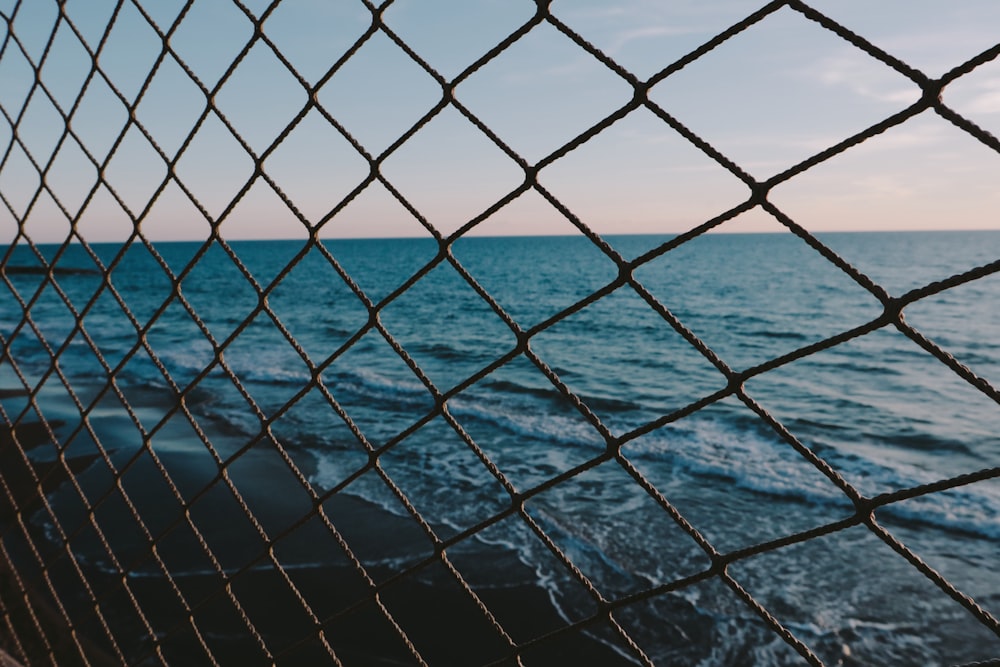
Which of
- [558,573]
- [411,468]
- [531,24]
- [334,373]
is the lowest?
[334,373]

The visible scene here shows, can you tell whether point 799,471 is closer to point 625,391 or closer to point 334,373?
point 625,391

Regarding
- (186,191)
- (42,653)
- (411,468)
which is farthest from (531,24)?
(411,468)

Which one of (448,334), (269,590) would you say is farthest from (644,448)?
(448,334)

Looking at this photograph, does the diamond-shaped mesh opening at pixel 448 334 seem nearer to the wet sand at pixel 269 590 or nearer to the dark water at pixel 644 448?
the dark water at pixel 644 448

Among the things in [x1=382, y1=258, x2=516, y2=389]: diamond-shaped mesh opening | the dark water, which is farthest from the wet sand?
[x1=382, y1=258, x2=516, y2=389]: diamond-shaped mesh opening

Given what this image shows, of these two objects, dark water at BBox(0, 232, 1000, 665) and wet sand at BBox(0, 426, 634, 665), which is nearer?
wet sand at BBox(0, 426, 634, 665)

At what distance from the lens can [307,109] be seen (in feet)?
4.67

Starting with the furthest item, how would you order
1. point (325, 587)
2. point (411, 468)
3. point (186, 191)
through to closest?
point (411, 468)
point (325, 587)
point (186, 191)

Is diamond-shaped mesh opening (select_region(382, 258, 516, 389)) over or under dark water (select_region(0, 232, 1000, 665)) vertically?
under

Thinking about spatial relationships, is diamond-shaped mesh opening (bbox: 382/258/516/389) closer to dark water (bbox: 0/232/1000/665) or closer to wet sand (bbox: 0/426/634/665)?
dark water (bbox: 0/232/1000/665)

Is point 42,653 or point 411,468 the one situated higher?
point 42,653

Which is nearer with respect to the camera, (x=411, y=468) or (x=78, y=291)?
(x=411, y=468)

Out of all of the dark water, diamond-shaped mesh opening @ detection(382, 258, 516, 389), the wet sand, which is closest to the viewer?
the wet sand

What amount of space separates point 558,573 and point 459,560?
87cm
